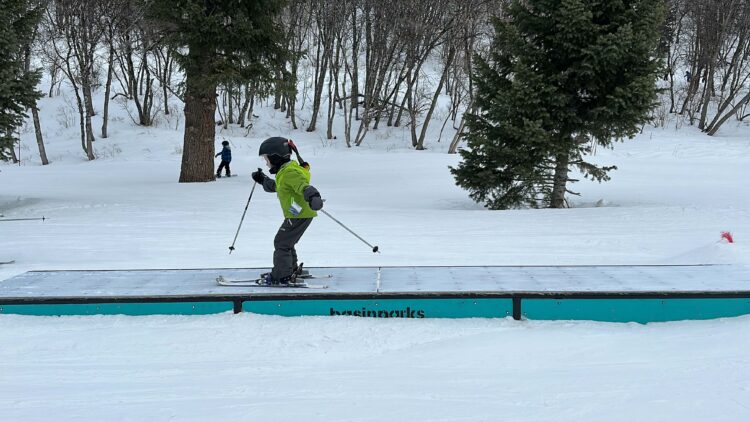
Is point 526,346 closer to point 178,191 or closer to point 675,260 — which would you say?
point 675,260

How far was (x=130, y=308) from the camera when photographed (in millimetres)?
5902

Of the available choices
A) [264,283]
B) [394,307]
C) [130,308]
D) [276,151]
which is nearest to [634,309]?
[394,307]

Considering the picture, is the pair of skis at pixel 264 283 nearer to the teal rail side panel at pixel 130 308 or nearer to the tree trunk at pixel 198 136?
the teal rail side panel at pixel 130 308

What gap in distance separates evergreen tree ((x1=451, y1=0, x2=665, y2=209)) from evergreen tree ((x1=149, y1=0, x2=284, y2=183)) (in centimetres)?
724

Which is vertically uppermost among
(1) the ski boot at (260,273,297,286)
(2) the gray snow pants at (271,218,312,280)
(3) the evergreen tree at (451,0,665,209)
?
(3) the evergreen tree at (451,0,665,209)

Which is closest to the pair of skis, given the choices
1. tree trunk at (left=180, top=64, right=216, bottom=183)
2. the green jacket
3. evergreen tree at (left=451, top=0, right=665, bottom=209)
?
the green jacket

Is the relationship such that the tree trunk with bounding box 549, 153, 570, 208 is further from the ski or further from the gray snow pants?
the ski

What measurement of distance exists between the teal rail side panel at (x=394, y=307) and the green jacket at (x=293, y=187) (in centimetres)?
92

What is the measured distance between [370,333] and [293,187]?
1634mm

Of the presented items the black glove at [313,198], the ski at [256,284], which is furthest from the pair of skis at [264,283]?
the black glove at [313,198]

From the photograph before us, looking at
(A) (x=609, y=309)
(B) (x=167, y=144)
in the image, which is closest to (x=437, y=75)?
(B) (x=167, y=144)

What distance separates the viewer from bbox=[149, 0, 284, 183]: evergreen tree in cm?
1716

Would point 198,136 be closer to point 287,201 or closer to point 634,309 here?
point 287,201

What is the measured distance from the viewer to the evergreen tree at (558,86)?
1263 centimetres
